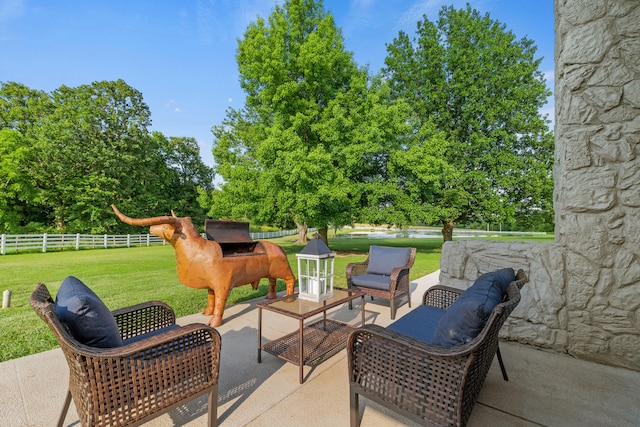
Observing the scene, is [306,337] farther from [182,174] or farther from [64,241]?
[182,174]

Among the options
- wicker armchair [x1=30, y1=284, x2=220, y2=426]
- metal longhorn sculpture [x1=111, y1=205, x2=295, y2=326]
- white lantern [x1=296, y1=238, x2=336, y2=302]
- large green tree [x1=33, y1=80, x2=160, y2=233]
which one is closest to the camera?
wicker armchair [x1=30, y1=284, x2=220, y2=426]

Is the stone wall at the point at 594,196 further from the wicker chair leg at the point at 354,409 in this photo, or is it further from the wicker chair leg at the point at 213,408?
the wicker chair leg at the point at 213,408

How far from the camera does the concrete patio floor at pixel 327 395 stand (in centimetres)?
198

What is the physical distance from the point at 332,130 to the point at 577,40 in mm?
9350

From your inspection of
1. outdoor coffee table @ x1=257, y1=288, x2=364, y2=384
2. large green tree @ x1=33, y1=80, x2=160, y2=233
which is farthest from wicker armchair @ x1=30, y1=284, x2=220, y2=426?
large green tree @ x1=33, y1=80, x2=160, y2=233

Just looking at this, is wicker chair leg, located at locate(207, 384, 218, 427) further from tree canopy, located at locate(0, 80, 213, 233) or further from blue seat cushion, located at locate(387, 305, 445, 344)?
tree canopy, located at locate(0, 80, 213, 233)

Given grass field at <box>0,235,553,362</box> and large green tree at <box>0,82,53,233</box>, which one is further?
large green tree at <box>0,82,53,233</box>

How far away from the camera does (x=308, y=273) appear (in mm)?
3270

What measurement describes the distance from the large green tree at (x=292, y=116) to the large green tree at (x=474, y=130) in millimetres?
4294

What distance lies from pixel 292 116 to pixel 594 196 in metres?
11.1

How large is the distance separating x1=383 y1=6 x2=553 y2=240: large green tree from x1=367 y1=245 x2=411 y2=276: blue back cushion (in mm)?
8629

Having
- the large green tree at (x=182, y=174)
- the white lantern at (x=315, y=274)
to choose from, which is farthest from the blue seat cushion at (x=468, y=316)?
the large green tree at (x=182, y=174)

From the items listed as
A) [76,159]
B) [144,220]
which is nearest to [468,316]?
[144,220]

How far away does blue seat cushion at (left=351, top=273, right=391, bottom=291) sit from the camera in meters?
4.50
